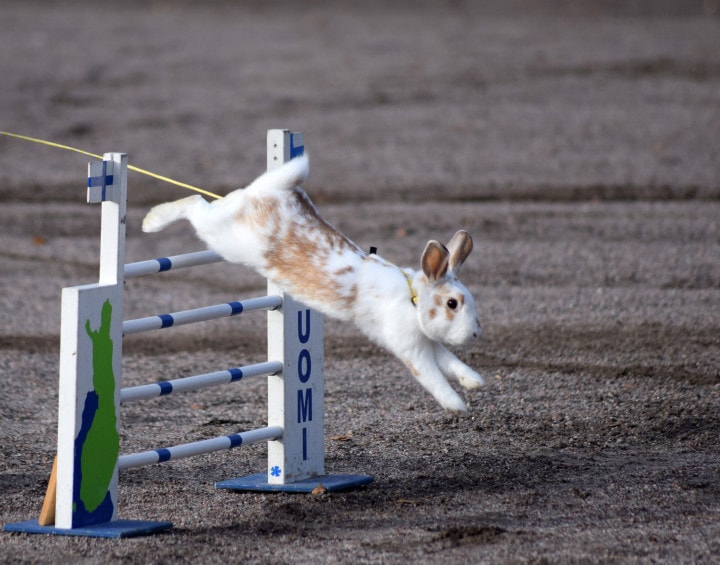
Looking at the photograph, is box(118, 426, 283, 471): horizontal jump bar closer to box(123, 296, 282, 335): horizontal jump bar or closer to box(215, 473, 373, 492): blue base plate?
box(215, 473, 373, 492): blue base plate

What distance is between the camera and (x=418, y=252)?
37.2 feet

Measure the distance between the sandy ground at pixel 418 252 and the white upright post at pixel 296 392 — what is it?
0.90 ft

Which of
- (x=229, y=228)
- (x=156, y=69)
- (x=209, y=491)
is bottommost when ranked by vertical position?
(x=209, y=491)

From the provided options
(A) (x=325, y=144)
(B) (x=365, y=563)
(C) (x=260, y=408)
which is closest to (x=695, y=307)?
(C) (x=260, y=408)

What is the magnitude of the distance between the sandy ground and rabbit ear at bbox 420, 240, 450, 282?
1.14 metres

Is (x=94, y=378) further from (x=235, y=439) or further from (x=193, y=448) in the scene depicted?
(x=235, y=439)

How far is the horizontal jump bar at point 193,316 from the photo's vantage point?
16.9 feet

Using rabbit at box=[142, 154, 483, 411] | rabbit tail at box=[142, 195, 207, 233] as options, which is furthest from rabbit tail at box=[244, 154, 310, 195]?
rabbit tail at box=[142, 195, 207, 233]

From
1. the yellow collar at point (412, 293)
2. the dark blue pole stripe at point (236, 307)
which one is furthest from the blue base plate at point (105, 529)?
the yellow collar at point (412, 293)

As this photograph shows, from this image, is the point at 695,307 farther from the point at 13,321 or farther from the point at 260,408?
the point at 13,321

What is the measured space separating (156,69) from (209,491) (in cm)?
1653

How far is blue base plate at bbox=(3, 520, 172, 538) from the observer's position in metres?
4.91

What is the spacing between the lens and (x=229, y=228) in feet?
16.0

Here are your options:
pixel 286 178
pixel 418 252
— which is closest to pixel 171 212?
pixel 286 178
